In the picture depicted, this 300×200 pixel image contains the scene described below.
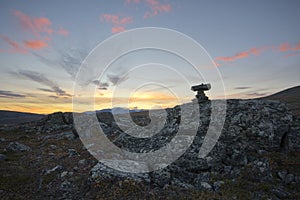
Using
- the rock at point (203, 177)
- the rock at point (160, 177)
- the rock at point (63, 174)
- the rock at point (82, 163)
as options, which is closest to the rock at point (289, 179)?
the rock at point (203, 177)

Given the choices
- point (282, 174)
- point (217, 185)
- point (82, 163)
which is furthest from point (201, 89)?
point (82, 163)

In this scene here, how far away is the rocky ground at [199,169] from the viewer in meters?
9.81

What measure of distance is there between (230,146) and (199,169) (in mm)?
3521

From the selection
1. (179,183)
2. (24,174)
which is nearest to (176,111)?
(179,183)

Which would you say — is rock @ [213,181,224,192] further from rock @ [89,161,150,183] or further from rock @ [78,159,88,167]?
rock @ [78,159,88,167]

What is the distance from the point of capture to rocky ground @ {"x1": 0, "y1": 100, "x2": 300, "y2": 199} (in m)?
9.81

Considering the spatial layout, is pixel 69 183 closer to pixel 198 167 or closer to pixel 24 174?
pixel 24 174

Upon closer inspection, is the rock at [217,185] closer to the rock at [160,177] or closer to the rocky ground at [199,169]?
the rocky ground at [199,169]

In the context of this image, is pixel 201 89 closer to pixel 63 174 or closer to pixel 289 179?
pixel 289 179

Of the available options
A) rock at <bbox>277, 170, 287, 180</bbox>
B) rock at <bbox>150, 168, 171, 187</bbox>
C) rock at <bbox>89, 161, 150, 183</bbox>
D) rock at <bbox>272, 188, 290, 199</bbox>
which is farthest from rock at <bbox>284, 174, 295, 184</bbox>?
rock at <bbox>89, 161, 150, 183</bbox>

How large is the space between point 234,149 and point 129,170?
322 inches

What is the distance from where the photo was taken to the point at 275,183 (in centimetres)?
1077

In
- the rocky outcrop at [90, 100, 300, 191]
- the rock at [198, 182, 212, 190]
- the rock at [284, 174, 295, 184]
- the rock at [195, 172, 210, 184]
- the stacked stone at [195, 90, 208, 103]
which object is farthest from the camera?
the stacked stone at [195, 90, 208, 103]

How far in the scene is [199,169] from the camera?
493 inches
